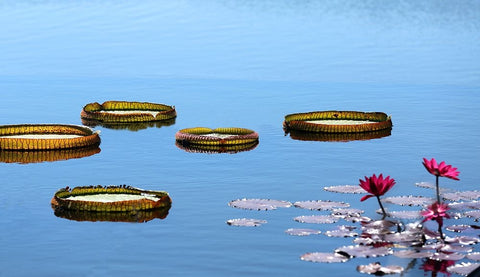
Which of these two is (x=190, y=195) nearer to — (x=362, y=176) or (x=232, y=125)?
(x=362, y=176)

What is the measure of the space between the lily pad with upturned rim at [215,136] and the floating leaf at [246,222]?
4.68 meters

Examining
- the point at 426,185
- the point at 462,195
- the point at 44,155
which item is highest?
the point at 44,155

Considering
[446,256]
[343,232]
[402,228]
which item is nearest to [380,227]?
[402,228]

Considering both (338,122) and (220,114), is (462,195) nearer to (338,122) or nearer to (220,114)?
(338,122)

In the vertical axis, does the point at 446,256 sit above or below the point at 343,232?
below

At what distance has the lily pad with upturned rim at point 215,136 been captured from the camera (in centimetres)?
1602

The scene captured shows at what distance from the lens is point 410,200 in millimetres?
12172

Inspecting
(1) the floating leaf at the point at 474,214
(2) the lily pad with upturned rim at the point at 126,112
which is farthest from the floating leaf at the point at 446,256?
(2) the lily pad with upturned rim at the point at 126,112

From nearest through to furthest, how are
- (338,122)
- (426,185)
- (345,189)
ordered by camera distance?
(345,189) < (426,185) < (338,122)

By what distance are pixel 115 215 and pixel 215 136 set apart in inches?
194

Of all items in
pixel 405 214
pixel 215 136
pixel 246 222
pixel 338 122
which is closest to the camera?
pixel 246 222

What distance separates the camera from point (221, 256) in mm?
10102

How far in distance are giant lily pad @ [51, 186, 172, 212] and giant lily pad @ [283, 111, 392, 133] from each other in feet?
17.7

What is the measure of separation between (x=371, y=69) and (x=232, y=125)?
9.41 m
